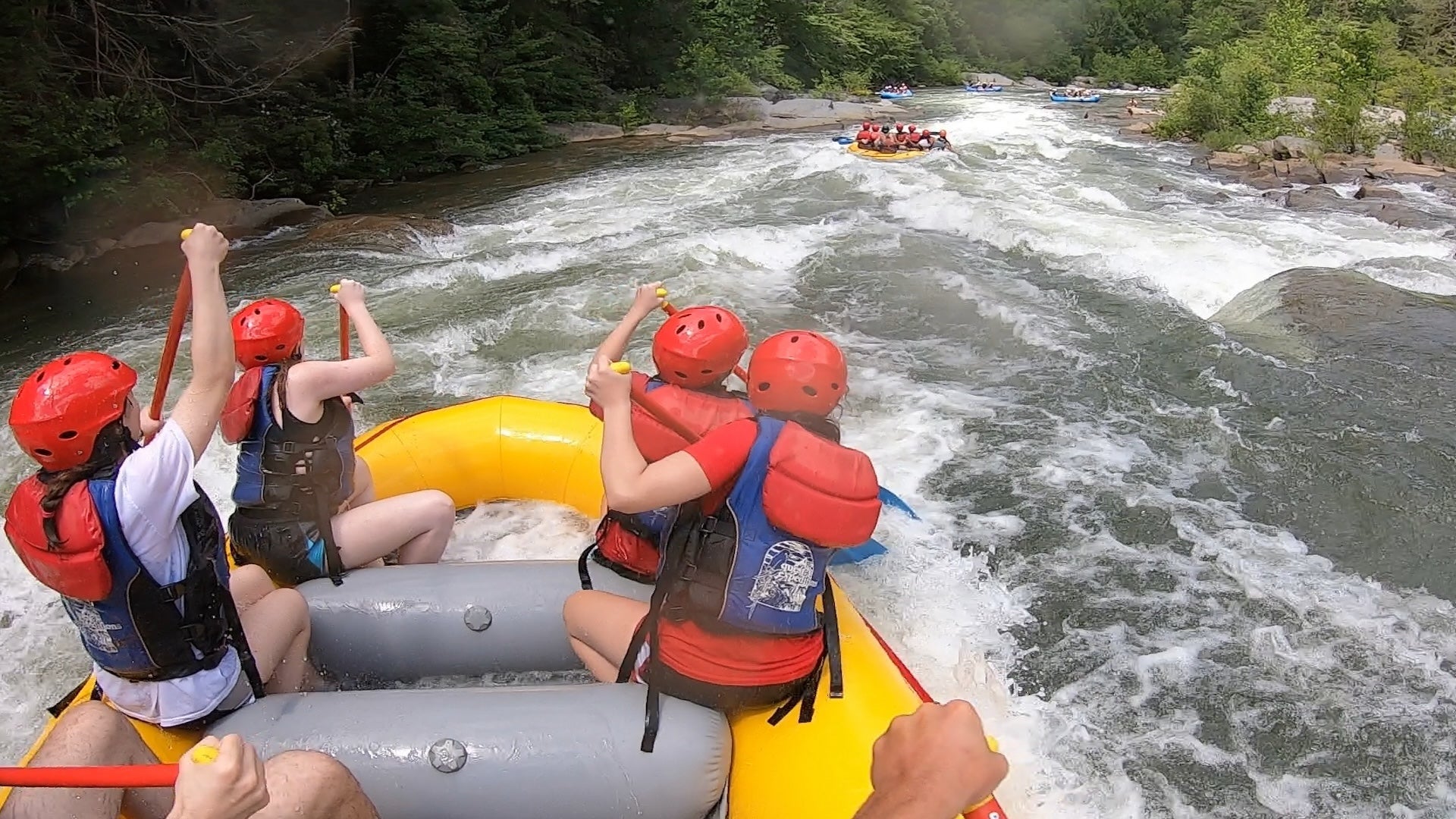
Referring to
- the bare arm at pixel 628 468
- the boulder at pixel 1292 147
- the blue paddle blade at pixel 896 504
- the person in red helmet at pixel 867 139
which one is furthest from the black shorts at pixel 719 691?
the boulder at pixel 1292 147

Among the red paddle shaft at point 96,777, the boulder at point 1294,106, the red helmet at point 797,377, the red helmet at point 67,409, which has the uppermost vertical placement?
the red helmet at point 67,409

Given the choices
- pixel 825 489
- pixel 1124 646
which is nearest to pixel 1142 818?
pixel 1124 646

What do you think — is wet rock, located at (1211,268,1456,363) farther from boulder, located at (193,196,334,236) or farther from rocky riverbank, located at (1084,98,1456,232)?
boulder, located at (193,196,334,236)

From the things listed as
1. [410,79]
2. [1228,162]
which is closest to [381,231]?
[410,79]

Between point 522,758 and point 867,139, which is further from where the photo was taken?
point 867,139

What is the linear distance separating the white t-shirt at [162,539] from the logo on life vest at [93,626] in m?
0.12

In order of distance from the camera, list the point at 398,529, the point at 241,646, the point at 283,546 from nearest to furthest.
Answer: the point at 241,646 < the point at 283,546 < the point at 398,529

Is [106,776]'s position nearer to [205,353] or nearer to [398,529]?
[205,353]

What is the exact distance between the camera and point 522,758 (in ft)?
7.08

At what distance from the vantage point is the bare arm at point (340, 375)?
105 inches

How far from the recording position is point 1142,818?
8.98 feet

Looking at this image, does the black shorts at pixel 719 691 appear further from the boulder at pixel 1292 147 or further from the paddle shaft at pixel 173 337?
the boulder at pixel 1292 147

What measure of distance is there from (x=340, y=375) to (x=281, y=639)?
0.75 m

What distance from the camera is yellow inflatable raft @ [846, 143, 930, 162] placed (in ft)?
45.8
